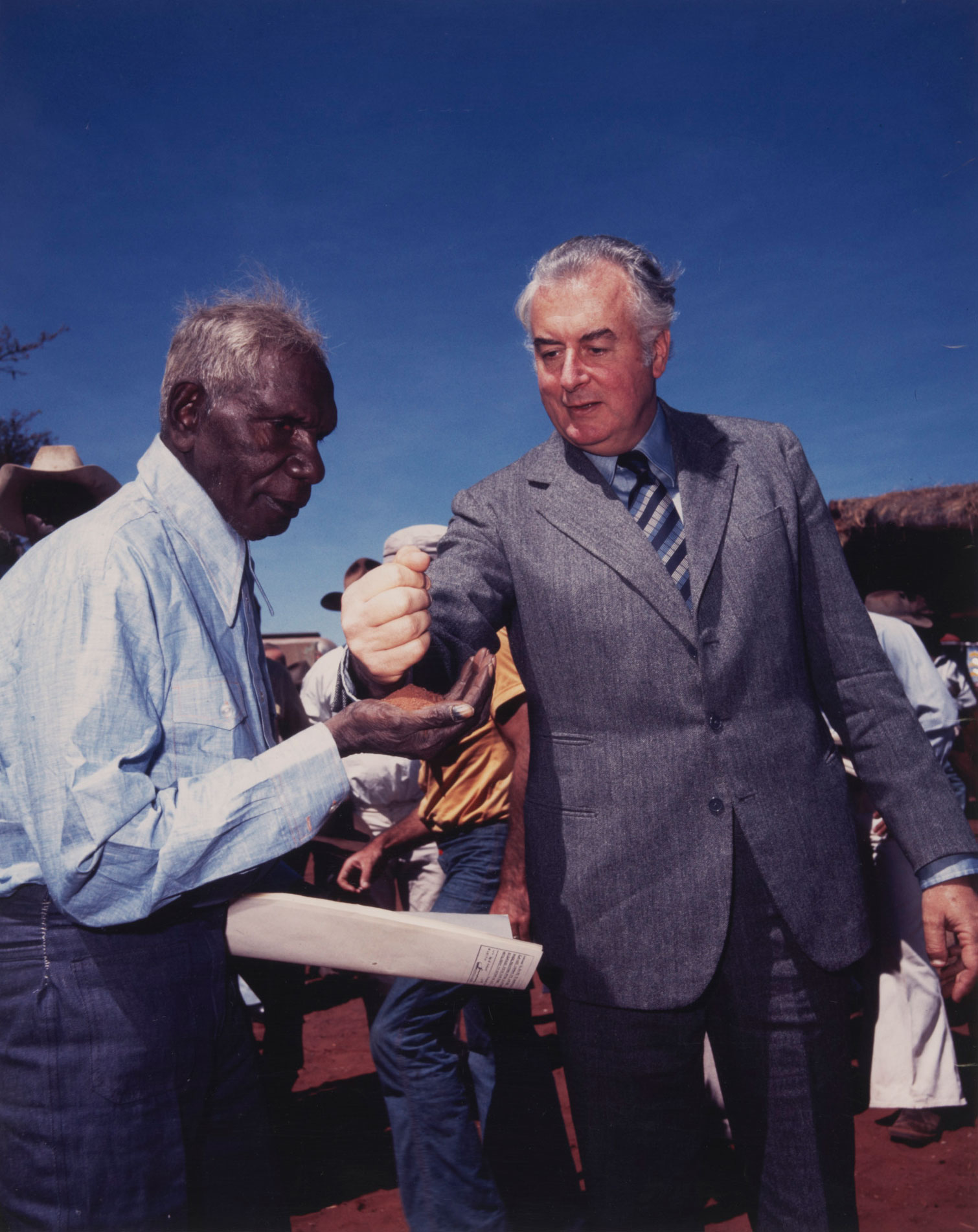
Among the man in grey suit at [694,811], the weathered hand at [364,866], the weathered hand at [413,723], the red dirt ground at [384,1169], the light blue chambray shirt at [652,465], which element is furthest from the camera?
the weathered hand at [364,866]

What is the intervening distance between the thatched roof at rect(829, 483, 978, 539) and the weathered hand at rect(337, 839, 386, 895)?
6.64m

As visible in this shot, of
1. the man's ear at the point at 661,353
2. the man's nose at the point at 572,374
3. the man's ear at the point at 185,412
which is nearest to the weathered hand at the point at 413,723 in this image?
the man's ear at the point at 185,412

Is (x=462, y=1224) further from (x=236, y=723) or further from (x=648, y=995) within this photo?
(x=236, y=723)

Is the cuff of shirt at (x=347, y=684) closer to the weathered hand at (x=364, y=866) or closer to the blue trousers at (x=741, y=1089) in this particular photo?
the blue trousers at (x=741, y=1089)

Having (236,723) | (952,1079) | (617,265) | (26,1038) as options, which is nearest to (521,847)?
(236,723)

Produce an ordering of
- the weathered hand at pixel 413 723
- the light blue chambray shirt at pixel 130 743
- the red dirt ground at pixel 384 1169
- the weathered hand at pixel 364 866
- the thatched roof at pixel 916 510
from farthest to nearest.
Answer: the thatched roof at pixel 916 510 → the weathered hand at pixel 364 866 → the red dirt ground at pixel 384 1169 → the weathered hand at pixel 413 723 → the light blue chambray shirt at pixel 130 743

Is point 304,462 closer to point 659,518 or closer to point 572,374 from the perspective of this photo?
point 572,374

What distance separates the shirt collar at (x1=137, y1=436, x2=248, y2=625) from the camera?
156 cm

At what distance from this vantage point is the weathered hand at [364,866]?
313 cm

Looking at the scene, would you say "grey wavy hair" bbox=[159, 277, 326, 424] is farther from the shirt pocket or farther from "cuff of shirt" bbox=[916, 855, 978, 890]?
"cuff of shirt" bbox=[916, 855, 978, 890]

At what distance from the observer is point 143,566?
Result: 1.37 m

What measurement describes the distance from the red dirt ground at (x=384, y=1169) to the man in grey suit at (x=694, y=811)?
5.34 feet

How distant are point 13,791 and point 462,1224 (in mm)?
2136

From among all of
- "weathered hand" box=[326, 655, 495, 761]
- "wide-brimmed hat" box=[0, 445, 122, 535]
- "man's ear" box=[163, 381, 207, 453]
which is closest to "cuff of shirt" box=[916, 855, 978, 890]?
"weathered hand" box=[326, 655, 495, 761]
